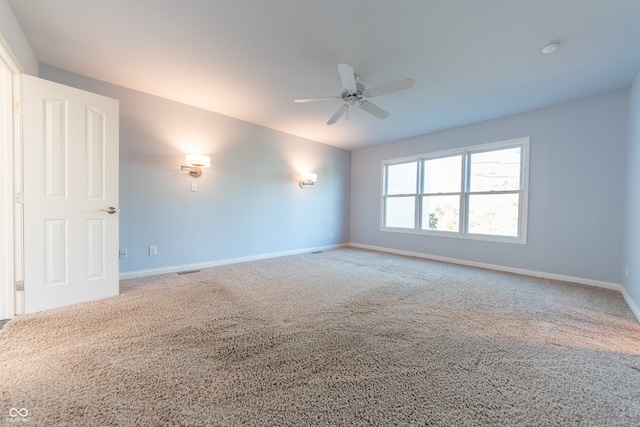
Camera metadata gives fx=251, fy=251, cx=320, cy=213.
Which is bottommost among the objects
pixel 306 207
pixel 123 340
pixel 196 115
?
pixel 123 340

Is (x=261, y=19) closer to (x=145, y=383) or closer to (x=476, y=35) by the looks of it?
(x=476, y=35)

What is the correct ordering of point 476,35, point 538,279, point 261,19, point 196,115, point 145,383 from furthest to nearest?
point 196,115 < point 538,279 < point 476,35 < point 261,19 < point 145,383

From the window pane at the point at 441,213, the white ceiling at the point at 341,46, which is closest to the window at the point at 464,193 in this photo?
the window pane at the point at 441,213

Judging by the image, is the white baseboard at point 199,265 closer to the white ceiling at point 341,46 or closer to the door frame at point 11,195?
the door frame at point 11,195

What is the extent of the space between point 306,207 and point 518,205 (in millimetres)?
3720

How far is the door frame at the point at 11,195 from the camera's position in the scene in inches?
84.7

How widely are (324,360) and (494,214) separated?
13.0 ft

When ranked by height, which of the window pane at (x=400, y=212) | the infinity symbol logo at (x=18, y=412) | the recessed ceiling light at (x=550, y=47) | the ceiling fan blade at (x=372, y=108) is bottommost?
the infinity symbol logo at (x=18, y=412)

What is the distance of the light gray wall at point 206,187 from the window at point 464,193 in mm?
1750

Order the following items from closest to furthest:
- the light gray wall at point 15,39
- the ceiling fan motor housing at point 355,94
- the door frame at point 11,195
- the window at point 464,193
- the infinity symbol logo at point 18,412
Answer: the infinity symbol logo at point 18,412 → the light gray wall at point 15,39 → the door frame at point 11,195 → the ceiling fan motor housing at point 355,94 → the window at point 464,193

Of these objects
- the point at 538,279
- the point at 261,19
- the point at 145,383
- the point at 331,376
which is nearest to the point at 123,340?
the point at 145,383

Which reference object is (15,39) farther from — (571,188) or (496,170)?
(571,188)

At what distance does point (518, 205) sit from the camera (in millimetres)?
3908

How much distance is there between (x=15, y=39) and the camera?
207 centimetres
